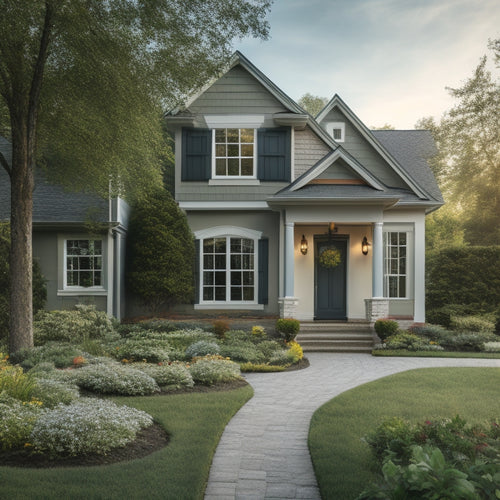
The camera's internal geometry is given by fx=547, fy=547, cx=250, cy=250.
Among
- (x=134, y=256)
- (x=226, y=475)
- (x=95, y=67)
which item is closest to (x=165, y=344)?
(x=134, y=256)

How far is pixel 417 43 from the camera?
14.7 meters

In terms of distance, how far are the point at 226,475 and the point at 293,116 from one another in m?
12.4

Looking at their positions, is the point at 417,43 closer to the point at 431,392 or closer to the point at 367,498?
the point at 431,392

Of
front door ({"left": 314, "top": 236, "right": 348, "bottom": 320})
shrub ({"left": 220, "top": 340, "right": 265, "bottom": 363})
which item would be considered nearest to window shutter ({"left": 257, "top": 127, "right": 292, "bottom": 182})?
front door ({"left": 314, "top": 236, "right": 348, "bottom": 320})

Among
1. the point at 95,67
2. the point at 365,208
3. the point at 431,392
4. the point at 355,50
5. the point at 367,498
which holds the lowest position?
the point at 431,392

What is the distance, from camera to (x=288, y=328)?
510 inches

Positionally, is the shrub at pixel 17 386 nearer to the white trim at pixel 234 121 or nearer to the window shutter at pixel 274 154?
the window shutter at pixel 274 154

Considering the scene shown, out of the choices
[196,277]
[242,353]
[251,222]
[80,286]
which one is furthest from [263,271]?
[80,286]

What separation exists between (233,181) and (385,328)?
5966 mm

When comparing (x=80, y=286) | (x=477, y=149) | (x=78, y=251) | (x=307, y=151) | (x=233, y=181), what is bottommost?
(x=80, y=286)

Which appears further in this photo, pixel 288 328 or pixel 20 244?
pixel 288 328

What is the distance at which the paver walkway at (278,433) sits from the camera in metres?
4.44

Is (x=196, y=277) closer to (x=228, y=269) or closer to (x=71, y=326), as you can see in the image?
(x=228, y=269)

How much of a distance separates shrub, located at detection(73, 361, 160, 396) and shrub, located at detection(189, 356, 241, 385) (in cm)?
79
